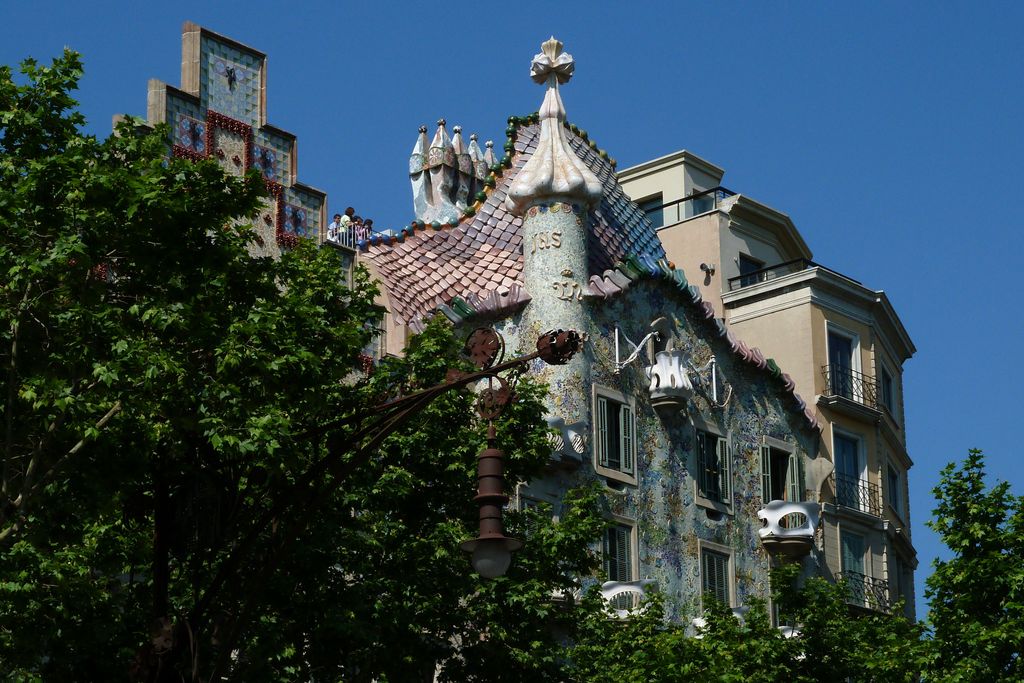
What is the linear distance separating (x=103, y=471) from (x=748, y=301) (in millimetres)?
27366

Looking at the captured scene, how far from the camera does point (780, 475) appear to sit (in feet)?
131

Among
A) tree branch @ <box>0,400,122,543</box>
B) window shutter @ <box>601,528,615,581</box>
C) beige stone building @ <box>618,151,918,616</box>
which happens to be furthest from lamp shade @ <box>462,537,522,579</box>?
beige stone building @ <box>618,151,918,616</box>

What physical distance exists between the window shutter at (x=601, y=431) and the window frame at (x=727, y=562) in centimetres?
310

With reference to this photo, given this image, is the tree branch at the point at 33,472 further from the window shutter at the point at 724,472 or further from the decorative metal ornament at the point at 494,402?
the window shutter at the point at 724,472

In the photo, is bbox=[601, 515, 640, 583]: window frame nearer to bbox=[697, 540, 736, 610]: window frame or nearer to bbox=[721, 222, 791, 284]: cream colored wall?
bbox=[697, 540, 736, 610]: window frame

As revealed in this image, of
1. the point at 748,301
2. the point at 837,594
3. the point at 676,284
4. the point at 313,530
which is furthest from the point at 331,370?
the point at 748,301

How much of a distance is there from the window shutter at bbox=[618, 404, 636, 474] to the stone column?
102cm

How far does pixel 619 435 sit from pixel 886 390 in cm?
1018

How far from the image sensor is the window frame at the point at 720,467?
124ft

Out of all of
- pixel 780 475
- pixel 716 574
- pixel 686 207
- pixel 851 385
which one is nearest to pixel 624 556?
pixel 716 574

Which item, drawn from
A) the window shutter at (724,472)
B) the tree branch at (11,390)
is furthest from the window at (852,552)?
the tree branch at (11,390)

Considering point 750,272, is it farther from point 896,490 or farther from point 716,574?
point 716,574

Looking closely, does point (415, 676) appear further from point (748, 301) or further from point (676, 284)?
point (748, 301)

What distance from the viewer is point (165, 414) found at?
17359 mm
